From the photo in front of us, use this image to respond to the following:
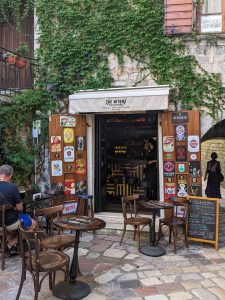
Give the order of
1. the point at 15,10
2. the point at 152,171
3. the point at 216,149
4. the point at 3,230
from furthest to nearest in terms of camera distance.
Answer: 1. the point at 216,149
2. the point at 15,10
3. the point at 152,171
4. the point at 3,230

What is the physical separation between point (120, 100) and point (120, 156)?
2.06 meters

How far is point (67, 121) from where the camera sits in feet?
23.4

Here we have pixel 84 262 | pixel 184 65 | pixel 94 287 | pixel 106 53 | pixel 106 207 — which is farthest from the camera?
pixel 106 207

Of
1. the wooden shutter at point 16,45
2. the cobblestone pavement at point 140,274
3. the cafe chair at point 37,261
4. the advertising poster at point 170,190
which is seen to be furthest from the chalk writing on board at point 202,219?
the wooden shutter at point 16,45

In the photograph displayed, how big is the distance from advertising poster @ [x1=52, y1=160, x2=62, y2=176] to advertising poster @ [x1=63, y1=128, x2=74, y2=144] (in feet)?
1.68

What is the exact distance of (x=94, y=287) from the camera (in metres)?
4.28

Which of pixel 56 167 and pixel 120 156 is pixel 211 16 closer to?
pixel 120 156

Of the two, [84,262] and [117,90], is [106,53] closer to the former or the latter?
[117,90]

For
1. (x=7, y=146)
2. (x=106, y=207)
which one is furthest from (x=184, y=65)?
(x=7, y=146)

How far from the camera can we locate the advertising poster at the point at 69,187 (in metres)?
7.12

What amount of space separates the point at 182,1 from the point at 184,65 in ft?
4.80

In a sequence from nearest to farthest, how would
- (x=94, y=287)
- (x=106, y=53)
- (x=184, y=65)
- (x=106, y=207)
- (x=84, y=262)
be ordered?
(x=94, y=287) < (x=84, y=262) < (x=184, y=65) < (x=106, y=53) < (x=106, y=207)

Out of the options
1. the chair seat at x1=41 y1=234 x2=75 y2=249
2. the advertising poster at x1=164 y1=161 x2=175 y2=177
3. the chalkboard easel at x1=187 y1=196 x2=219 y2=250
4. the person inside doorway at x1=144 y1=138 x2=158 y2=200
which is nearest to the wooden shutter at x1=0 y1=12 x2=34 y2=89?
the person inside doorway at x1=144 y1=138 x2=158 y2=200

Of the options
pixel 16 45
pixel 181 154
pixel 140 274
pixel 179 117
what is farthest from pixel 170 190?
pixel 16 45
